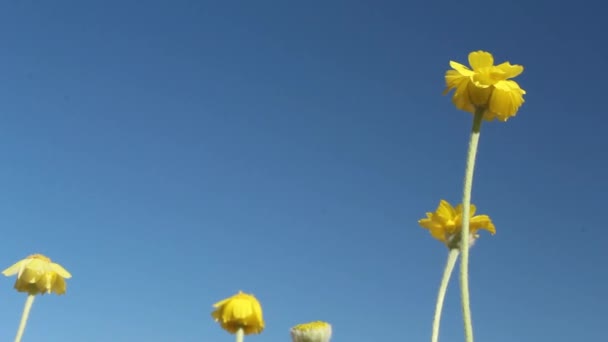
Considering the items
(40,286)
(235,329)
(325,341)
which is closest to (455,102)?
(325,341)

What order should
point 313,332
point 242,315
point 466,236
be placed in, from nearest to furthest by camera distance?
point 466,236 < point 313,332 < point 242,315

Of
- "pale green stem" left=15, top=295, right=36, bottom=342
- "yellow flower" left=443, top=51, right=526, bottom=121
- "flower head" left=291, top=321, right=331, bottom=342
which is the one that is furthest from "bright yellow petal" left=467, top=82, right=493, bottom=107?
"pale green stem" left=15, top=295, right=36, bottom=342

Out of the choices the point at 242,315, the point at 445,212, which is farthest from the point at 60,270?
the point at 445,212

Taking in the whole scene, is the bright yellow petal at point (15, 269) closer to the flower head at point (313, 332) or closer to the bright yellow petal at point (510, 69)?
the flower head at point (313, 332)

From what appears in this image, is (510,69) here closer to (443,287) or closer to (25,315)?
(443,287)

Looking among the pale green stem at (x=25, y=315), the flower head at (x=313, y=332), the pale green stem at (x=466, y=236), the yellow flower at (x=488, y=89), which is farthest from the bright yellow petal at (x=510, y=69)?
the pale green stem at (x=25, y=315)

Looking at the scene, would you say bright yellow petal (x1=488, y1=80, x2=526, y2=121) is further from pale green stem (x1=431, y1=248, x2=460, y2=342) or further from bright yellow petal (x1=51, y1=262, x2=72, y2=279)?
bright yellow petal (x1=51, y1=262, x2=72, y2=279)
